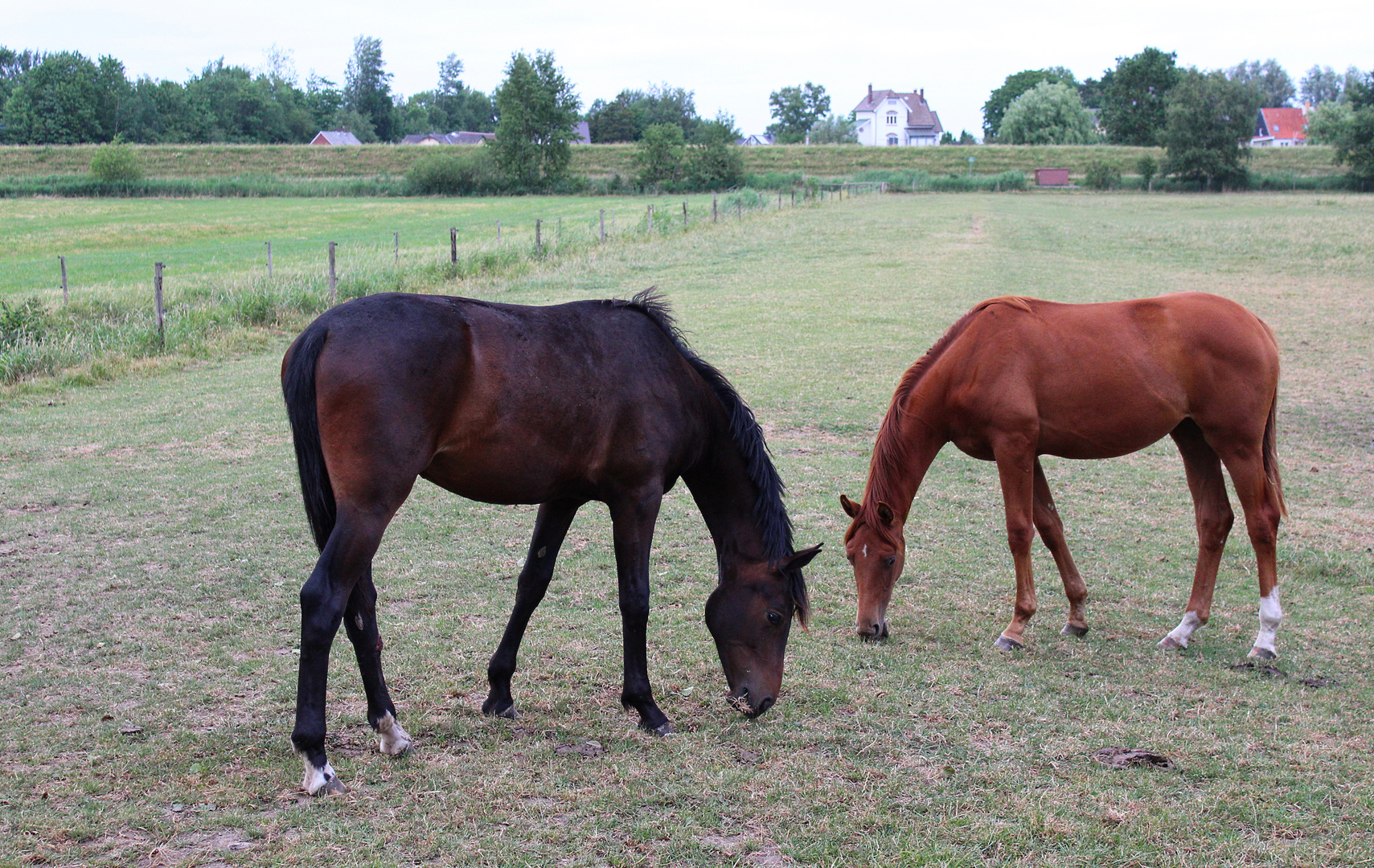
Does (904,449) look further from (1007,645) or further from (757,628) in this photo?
(757,628)

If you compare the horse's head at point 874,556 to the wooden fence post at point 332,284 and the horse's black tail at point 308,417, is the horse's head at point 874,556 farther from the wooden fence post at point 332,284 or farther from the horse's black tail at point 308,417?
the wooden fence post at point 332,284

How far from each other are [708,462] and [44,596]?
3934 millimetres

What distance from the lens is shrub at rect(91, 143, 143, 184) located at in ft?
190

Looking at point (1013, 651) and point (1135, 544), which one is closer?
point (1013, 651)

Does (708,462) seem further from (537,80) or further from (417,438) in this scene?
(537,80)

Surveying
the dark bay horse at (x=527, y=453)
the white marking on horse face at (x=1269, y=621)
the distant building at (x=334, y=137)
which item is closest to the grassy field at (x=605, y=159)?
the distant building at (x=334, y=137)

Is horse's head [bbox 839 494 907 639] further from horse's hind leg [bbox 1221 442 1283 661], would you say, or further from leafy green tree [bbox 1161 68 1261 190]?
leafy green tree [bbox 1161 68 1261 190]

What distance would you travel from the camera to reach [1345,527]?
6.66 meters

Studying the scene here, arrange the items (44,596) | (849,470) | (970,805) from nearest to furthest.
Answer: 1. (970,805)
2. (44,596)
3. (849,470)

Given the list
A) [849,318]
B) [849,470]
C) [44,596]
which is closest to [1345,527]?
[849,470]

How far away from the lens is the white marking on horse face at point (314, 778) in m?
3.29

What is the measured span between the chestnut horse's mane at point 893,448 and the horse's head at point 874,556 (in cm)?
1

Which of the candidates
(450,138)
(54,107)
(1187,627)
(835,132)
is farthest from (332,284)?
(835,132)

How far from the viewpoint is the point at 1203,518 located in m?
5.05
